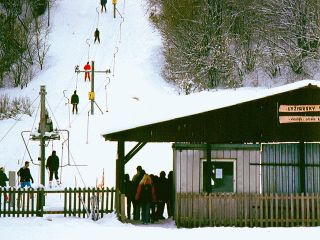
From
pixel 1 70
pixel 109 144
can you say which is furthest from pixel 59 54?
pixel 109 144

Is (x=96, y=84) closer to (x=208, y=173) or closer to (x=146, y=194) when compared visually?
(x=146, y=194)

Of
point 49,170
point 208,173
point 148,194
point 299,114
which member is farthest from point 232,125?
point 49,170

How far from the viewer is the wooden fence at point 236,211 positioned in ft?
63.7

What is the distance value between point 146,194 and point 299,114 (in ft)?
16.4

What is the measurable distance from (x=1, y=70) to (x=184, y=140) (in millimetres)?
35007

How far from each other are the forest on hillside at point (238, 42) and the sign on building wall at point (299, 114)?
90.4 ft

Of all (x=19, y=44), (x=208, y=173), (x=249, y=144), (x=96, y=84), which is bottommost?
(x=208, y=173)

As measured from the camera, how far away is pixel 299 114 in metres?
20.1

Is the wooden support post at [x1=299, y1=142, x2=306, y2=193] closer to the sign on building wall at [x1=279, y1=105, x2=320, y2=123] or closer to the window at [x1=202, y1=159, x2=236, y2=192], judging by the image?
the sign on building wall at [x1=279, y1=105, x2=320, y2=123]

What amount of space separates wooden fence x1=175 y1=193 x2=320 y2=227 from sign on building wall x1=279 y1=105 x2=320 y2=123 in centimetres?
221

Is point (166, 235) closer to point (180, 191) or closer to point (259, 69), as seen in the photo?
point (180, 191)

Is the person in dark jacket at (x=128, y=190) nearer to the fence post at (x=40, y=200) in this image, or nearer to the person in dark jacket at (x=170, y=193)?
the person in dark jacket at (x=170, y=193)

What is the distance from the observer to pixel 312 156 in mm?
20188

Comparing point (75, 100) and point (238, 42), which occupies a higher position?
point (238, 42)
